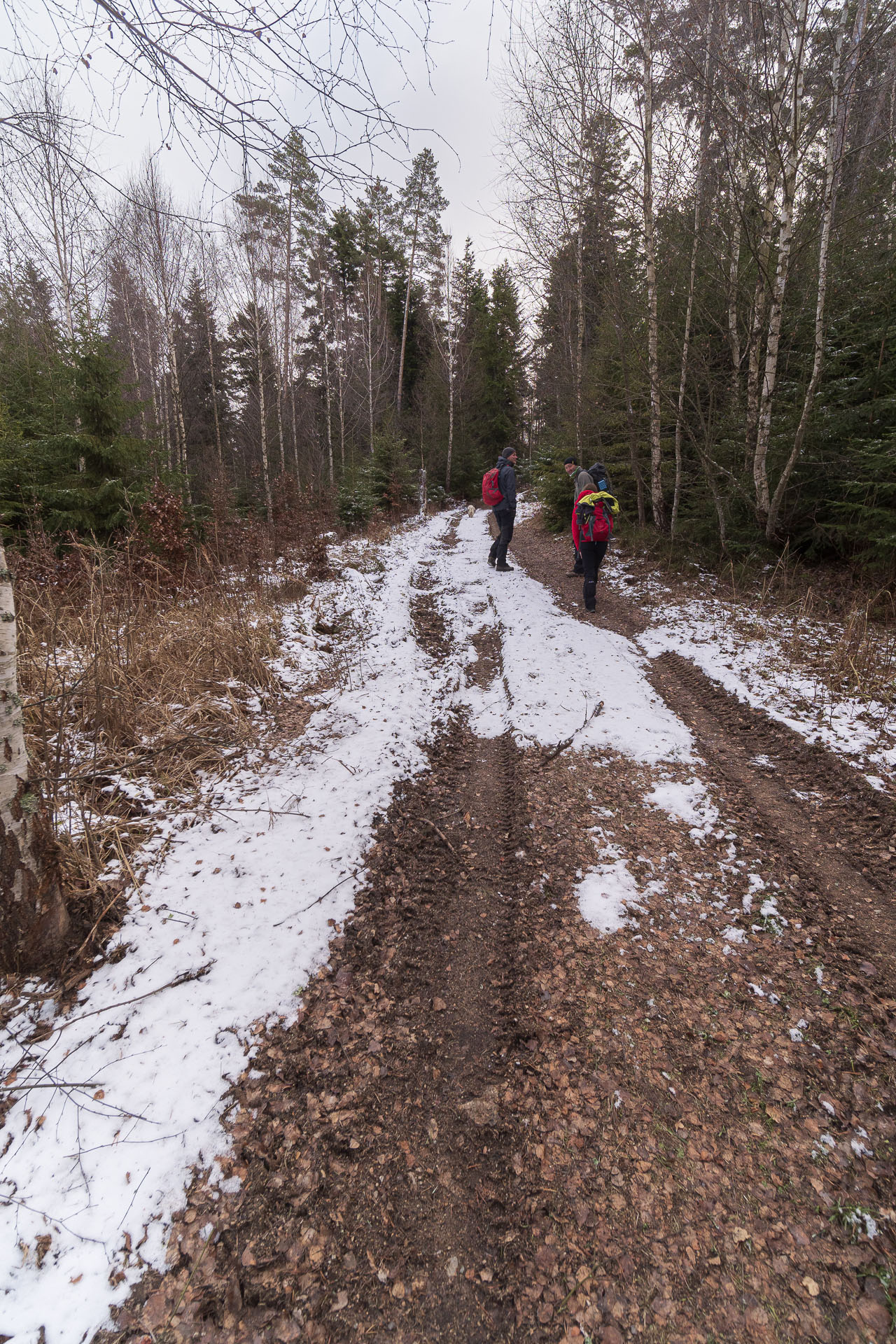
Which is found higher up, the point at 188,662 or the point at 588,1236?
the point at 188,662

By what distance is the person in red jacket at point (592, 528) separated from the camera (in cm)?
742

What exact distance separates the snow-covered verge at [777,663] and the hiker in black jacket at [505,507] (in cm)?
244

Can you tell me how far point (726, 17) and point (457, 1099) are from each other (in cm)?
1333

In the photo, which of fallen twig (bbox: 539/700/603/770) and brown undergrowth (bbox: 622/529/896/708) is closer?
fallen twig (bbox: 539/700/603/770)

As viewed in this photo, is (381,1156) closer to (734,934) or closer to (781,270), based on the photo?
(734,934)

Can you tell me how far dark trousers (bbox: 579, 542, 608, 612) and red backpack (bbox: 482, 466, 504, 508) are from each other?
240 centimetres

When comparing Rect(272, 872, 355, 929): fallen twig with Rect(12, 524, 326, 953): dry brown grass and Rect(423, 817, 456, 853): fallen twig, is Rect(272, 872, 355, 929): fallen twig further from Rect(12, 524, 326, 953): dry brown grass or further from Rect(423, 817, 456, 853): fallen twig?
Rect(12, 524, 326, 953): dry brown grass

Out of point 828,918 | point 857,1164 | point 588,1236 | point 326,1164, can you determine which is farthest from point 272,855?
point 828,918

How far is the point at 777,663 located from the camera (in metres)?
5.89

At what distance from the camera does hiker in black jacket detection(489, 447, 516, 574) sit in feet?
31.2

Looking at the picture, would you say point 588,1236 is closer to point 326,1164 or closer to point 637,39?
point 326,1164

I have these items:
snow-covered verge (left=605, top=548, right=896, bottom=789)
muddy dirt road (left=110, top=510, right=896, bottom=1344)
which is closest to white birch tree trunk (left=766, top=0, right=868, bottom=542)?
snow-covered verge (left=605, top=548, right=896, bottom=789)

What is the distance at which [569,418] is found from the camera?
13812 mm

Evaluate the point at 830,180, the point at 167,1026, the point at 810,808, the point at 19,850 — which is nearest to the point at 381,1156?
the point at 167,1026
